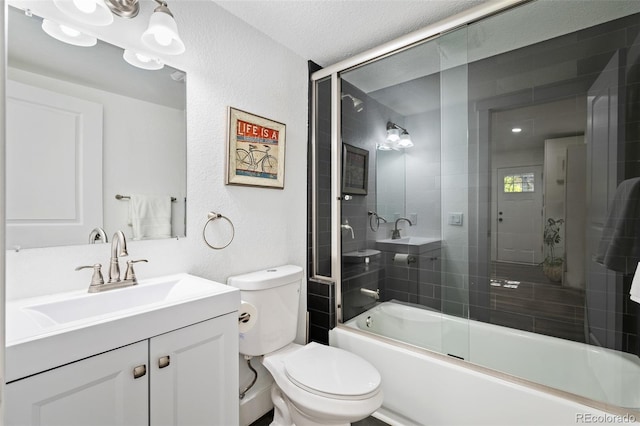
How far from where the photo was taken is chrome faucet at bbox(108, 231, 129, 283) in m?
1.18

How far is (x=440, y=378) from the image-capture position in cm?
156

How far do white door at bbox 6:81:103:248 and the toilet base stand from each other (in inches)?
48.3

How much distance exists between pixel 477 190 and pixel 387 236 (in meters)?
0.68

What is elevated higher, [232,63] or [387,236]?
[232,63]

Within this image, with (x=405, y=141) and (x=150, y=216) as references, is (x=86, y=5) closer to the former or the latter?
(x=150, y=216)

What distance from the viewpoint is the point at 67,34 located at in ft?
3.70

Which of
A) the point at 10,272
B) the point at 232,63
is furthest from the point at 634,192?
the point at 10,272

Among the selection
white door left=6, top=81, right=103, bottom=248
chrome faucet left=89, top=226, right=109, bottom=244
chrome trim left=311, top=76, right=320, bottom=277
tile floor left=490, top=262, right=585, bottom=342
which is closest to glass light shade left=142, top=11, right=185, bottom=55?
white door left=6, top=81, right=103, bottom=248

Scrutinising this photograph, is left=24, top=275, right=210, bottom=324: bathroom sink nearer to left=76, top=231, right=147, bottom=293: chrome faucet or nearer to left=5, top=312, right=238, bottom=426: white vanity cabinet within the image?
left=76, top=231, right=147, bottom=293: chrome faucet

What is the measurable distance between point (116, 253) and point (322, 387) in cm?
104

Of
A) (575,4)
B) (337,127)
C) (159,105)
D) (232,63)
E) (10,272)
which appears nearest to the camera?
(10,272)

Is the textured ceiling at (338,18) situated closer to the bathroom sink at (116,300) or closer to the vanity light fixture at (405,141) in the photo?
the vanity light fixture at (405,141)

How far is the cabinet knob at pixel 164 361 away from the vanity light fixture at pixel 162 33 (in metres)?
1.24

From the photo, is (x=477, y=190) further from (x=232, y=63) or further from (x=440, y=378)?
(x=232, y=63)
